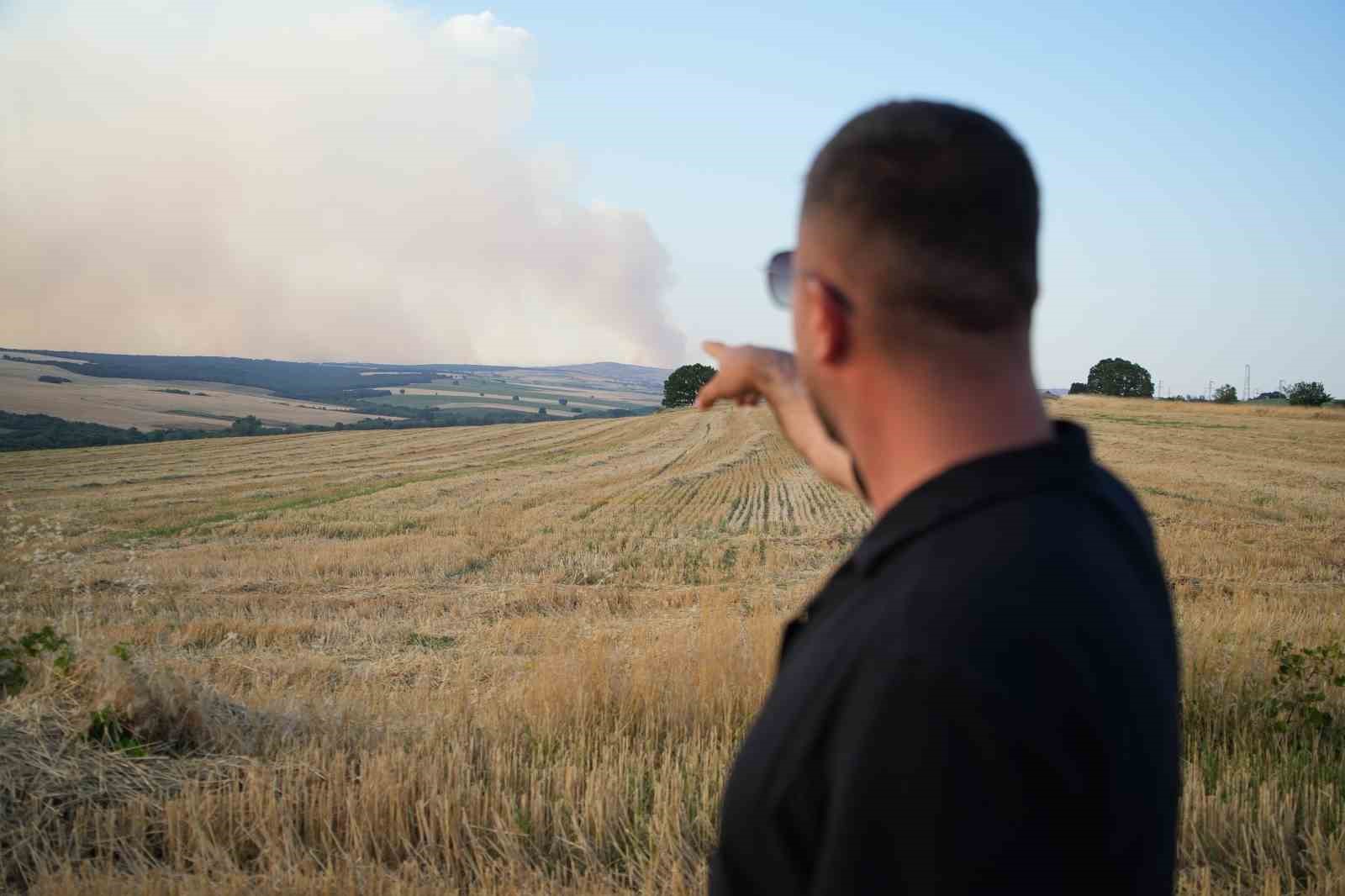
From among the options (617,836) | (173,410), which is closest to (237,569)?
(617,836)

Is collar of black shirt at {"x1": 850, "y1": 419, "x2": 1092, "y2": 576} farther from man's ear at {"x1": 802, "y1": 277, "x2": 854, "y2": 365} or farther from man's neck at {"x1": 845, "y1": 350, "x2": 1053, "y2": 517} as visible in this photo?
man's ear at {"x1": 802, "y1": 277, "x2": 854, "y2": 365}

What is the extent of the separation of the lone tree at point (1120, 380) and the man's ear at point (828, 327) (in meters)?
96.2

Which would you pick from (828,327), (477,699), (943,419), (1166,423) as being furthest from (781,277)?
(1166,423)

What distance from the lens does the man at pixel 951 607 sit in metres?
1.12

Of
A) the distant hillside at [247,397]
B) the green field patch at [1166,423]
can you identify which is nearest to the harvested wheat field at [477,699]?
the green field patch at [1166,423]

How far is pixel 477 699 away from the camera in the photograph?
633cm

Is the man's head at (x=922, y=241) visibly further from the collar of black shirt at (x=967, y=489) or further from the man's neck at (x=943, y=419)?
the collar of black shirt at (x=967, y=489)

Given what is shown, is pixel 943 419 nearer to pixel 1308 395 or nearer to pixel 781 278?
pixel 781 278

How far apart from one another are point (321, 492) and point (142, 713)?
86.0 feet

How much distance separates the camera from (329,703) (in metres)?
5.75

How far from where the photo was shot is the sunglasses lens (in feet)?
5.77

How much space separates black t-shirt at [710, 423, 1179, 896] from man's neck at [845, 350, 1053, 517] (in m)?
0.04

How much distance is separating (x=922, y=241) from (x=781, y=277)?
1.66 feet

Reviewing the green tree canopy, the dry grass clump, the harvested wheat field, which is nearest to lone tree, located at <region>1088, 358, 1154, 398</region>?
the green tree canopy
